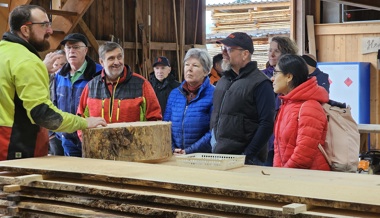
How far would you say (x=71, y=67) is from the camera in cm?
663

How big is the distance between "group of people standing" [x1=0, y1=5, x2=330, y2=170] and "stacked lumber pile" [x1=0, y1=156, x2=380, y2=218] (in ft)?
1.14

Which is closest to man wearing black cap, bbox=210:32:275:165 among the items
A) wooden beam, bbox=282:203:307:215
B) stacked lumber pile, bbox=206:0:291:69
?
wooden beam, bbox=282:203:307:215

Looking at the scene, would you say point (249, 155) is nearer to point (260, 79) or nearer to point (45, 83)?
point (260, 79)

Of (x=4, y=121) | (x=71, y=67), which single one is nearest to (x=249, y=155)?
(x=4, y=121)

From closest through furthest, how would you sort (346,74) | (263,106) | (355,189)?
1. (355,189)
2. (263,106)
3. (346,74)

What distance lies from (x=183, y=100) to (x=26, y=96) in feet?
6.83

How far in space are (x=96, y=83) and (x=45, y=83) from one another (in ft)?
5.02

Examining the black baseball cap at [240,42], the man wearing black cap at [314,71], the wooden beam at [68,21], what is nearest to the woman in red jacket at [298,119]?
the black baseball cap at [240,42]

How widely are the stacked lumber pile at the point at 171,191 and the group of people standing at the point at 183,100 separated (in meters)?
0.35

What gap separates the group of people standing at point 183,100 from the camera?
4457 mm

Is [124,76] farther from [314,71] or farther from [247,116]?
[314,71]

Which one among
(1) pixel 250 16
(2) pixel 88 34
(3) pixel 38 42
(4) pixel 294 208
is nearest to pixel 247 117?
(3) pixel 38 42

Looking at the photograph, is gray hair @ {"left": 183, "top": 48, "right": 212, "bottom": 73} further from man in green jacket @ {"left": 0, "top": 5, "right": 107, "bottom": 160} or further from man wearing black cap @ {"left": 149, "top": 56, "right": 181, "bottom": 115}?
man wearing black cap @ {"left": 149, "top": 56, "right": 181, "bottom": 115}

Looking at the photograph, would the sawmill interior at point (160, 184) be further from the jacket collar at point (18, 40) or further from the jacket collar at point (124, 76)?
the jacket collar at point (124, 76)
